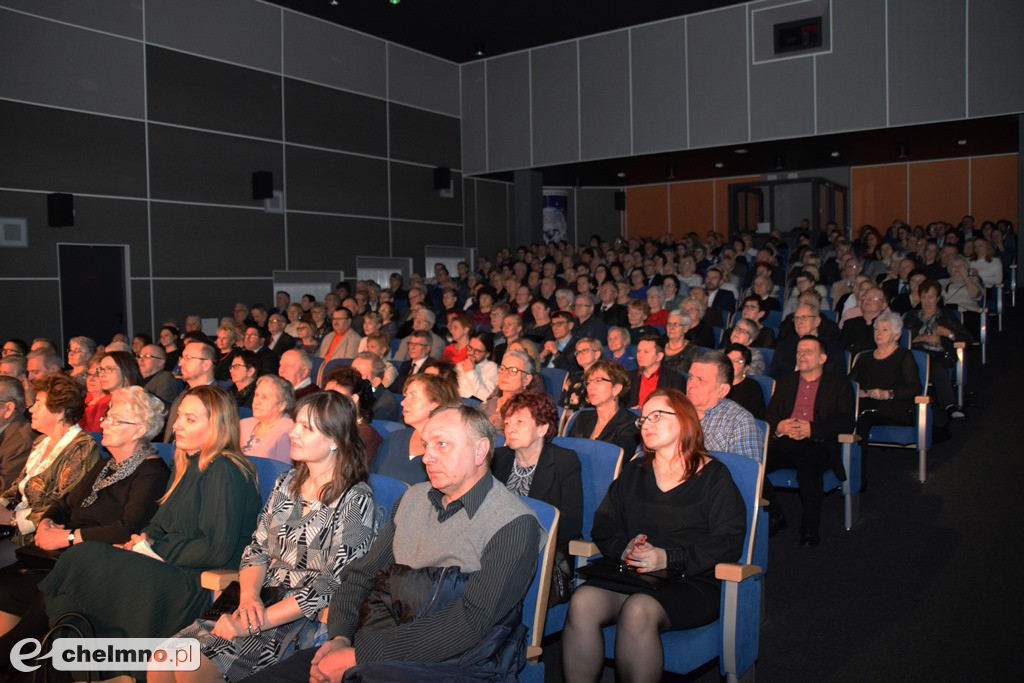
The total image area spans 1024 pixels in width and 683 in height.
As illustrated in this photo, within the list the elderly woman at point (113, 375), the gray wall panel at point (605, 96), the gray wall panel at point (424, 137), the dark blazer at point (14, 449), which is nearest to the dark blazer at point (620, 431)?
the dark blazer at point (14, 449)

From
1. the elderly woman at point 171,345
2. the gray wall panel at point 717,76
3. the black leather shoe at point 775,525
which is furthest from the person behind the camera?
the gray wall panel at point 717,76

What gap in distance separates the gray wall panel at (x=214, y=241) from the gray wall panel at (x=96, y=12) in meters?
2.03

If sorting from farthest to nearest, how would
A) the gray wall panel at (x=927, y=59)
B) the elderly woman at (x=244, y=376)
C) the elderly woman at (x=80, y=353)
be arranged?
the gray wall panel at (x=927, y=59), the elderly woman at (x=80, y=353), the elderly woman at (x=244, y=376)

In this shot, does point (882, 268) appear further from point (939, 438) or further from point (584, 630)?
point (584, 630)

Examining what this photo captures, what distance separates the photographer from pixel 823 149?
38.7 feet

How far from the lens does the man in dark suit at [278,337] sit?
27.9 feet

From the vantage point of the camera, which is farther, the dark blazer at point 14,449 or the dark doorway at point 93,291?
the dark doorway at point 93,291

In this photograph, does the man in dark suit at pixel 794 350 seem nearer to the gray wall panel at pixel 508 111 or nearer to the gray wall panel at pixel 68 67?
the gray wall panel at pixel 508 111

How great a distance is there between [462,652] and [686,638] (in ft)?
2.52

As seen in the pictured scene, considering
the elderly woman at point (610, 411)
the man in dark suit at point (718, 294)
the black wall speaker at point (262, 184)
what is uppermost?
the black wall speaker at point (262, 184)

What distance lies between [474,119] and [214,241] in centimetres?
501

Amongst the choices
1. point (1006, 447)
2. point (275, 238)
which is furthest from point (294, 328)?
point (1006, 447)

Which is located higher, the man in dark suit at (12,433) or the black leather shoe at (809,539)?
the man in dark suit at (12,433)

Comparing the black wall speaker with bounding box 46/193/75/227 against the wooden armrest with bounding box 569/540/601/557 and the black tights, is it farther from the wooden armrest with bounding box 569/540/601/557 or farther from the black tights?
the black tights
